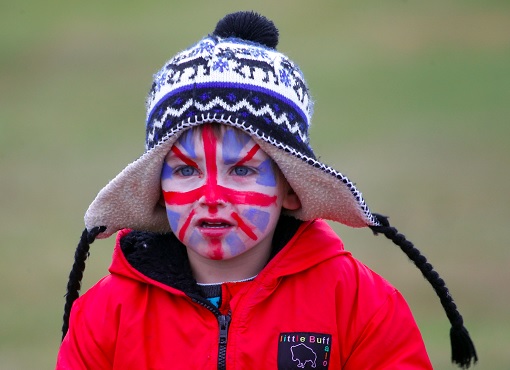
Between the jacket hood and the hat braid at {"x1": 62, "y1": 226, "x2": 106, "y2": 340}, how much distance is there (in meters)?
0.07

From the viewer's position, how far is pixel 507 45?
11023mm

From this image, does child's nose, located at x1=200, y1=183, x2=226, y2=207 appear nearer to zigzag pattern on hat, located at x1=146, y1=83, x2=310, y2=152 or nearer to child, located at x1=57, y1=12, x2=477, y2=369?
child, located at x1=57, y1=12, x2=477, y2=369

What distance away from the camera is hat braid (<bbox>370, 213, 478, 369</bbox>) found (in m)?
3.21

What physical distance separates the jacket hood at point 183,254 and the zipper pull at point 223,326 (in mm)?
106

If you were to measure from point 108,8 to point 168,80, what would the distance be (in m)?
9.86

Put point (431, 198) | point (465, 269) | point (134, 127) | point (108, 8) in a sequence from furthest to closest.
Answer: point (108, 8) < point (134, 127) < point (431, 198) < point (465, 269)

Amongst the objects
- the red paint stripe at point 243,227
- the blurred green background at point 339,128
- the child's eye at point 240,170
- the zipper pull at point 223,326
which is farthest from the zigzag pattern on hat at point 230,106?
the blurred green background at point 339,128

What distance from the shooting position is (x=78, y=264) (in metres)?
3.29

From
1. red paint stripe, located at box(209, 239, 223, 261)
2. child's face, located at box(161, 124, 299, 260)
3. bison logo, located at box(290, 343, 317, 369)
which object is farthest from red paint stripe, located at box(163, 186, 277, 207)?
bison logo, located at box(290, 343, 317, 369)

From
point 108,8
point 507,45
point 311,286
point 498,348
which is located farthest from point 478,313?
point 108,8

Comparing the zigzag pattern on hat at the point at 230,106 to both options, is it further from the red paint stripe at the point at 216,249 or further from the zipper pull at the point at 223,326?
the zipper pull at the point at 223,326

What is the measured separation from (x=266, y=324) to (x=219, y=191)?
0.37 meters

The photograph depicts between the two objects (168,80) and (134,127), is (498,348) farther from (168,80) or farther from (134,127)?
(134,127)

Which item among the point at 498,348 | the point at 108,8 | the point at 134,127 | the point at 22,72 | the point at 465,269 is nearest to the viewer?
the point at 498,348
